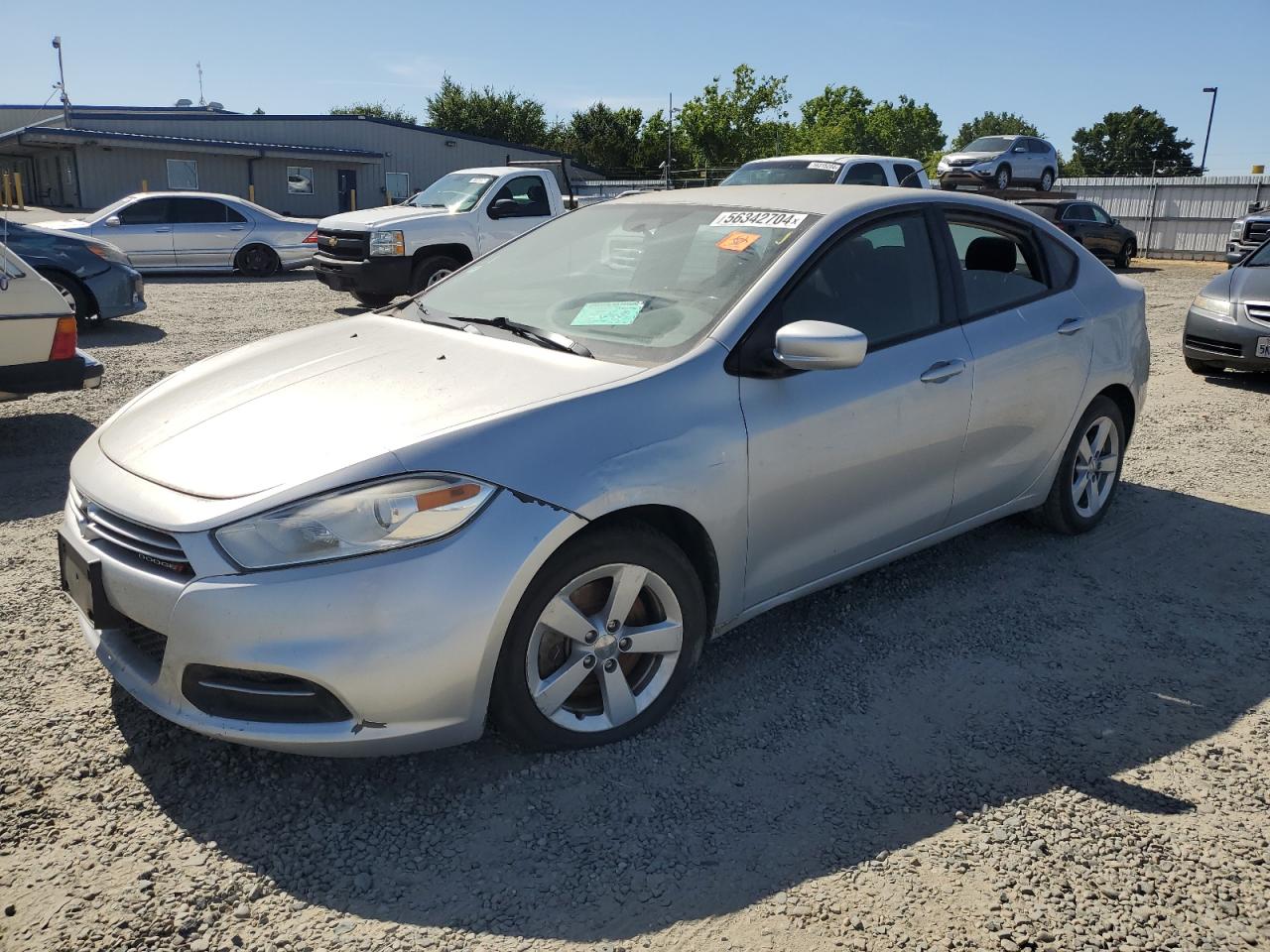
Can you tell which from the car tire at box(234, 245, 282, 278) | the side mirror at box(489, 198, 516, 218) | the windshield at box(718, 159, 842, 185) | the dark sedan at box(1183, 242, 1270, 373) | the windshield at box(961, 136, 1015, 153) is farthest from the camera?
the windshield at box(961, 136, 1015, 153)

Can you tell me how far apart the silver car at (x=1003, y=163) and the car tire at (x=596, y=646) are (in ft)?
67.6

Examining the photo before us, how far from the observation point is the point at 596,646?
2861mm

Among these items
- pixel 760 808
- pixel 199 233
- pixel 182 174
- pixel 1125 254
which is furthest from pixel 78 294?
pixel 182 174

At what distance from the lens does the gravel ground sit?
91.3 inches

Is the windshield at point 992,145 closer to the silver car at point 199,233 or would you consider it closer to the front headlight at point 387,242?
the silver car at point 199,233

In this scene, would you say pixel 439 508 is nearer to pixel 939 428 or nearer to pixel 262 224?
pixel 939 428

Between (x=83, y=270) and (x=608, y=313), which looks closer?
(x=608, y=313)

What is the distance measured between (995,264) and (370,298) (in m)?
9.87

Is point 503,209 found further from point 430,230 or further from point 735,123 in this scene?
point 735,123

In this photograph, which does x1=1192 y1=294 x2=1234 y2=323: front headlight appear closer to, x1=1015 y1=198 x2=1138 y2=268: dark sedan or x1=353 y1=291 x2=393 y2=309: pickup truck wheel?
x1=353 y1=291 x2=393 y2=309: pickup truck wheel

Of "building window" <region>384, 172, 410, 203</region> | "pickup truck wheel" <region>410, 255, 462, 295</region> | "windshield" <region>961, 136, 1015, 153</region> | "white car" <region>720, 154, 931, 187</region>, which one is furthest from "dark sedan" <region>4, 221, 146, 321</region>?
"building window" <region>384, 172, 410, 203</region>

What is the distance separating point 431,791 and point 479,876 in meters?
0.40

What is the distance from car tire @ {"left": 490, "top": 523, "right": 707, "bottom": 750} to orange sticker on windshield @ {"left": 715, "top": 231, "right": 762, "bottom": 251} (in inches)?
46.1

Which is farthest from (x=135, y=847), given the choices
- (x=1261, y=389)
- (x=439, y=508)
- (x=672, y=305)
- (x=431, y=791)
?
(x=1261, y=389)
